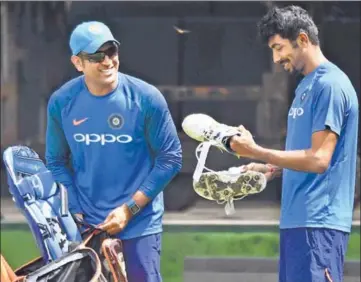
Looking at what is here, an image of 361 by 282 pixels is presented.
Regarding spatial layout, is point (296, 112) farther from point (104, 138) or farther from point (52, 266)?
point (52, 266)

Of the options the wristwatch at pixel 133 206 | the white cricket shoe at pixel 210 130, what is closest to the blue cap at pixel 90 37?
the white cricket shoe at pixel 210 130

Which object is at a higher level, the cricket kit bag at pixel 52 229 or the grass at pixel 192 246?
the cricket kit bag at pixel 52 229

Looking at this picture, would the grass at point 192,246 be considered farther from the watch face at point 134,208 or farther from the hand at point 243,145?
the hand at point 243,145

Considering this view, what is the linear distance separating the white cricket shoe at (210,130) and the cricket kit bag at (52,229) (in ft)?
1.72

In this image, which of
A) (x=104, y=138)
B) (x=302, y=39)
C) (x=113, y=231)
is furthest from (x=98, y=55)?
(x=302, y=39)

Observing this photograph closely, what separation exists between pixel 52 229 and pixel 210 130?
0.72 m

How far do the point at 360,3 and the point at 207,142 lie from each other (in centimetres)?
301

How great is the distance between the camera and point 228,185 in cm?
409

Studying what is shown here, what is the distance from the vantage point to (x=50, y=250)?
386cm

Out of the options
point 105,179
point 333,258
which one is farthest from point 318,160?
point 105,179

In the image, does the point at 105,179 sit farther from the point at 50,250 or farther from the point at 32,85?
the point at 32,85

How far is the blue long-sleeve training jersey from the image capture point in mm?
4004

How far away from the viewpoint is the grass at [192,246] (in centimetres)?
Answer: 648

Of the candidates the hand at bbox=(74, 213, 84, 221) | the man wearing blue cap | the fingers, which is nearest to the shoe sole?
the man wearing blue cap
